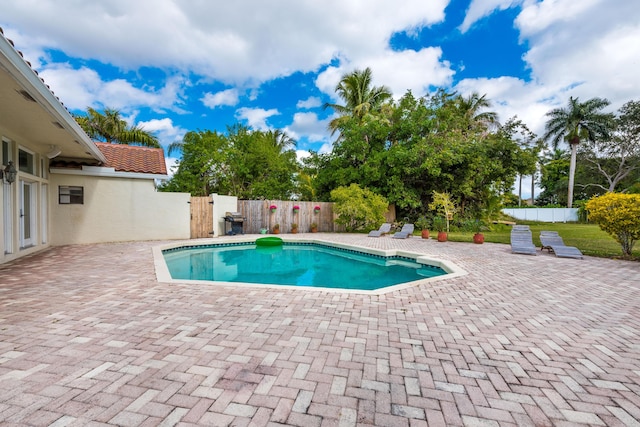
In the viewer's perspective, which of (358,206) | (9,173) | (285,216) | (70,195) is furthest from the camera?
(285,216)

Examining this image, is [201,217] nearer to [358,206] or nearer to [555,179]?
[358,206]

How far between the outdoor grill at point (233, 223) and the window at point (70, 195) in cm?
529

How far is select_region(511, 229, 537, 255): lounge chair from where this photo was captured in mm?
8562

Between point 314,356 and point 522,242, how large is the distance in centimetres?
914

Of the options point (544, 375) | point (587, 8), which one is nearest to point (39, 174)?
point (544, 375)

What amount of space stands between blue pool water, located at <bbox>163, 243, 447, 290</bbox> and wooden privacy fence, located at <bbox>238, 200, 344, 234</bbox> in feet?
10.8

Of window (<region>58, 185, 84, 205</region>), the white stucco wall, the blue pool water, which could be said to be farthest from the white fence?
window (<region>58, 185, 84, 205</region>)

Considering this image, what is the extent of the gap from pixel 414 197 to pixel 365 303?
13.5 meters

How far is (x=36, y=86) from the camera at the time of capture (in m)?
4.01

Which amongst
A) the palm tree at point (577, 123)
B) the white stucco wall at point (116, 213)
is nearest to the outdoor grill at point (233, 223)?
the white stucco wall at point (116, 213)

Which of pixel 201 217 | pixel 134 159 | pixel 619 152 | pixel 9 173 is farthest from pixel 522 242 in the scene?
pixel 619 152

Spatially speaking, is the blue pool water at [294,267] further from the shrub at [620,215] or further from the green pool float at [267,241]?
the shrub at [620,215]

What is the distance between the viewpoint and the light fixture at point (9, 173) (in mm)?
6209

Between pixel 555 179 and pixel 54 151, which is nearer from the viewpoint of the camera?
pixel 54 151
